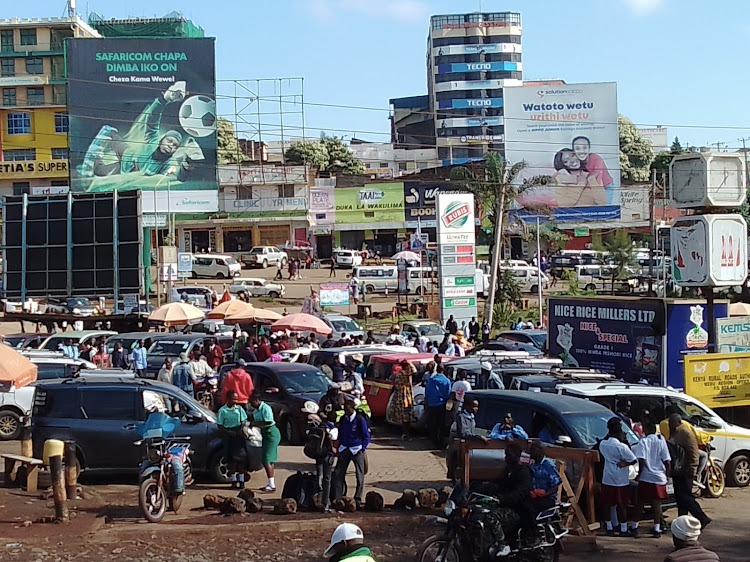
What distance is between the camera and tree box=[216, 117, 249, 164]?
87000 millimetres

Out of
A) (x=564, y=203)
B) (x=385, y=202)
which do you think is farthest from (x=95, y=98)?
(x=564, y=203)

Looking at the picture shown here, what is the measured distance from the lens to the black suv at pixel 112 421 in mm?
13984

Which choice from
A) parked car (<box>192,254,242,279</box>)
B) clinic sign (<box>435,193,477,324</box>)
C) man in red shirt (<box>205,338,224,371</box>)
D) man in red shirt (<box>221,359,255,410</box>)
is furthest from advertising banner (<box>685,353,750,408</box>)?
parked car (<box>192,254,242,279</box>)

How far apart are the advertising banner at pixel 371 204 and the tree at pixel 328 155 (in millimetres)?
16694

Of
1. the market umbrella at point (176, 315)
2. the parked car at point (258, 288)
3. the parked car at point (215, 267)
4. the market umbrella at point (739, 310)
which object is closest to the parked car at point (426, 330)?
the market umbrella at point (176, 315)

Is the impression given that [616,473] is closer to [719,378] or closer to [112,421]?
[719,378]

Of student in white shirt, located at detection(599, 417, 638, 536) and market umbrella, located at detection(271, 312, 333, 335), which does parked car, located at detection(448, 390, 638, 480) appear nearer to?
student in white shirt, located at detection(599, 417, 638, 536)

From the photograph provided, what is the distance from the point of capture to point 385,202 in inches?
2965

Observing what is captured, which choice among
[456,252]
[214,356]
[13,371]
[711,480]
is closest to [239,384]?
[13,371]

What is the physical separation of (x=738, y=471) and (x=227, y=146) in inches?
3139

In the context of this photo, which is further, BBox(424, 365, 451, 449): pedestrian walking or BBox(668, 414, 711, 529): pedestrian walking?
BBox(424, 365, 451, 449): pedestrian walking

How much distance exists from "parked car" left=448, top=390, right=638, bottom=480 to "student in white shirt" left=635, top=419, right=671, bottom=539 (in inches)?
21.4

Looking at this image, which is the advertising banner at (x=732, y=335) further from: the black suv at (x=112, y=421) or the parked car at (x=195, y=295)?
the parked car at (x=195, y=295)

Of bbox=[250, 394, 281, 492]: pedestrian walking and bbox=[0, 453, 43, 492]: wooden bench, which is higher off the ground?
bbox=[250, 394, 281, 492]: pedestrian walking
